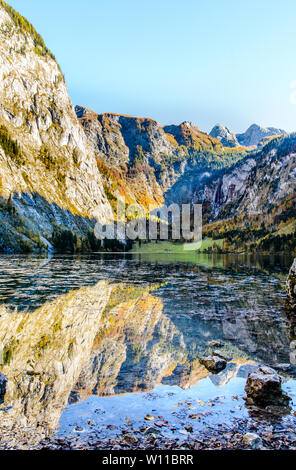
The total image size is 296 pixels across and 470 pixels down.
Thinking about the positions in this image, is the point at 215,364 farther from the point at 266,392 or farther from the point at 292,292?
the point at 292,292

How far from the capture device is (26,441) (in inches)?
289

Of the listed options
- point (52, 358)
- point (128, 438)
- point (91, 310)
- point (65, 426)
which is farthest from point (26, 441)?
point (91, 310)

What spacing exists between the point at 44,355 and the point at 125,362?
4.07 m

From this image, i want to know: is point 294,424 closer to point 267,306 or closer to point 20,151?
point 267,306

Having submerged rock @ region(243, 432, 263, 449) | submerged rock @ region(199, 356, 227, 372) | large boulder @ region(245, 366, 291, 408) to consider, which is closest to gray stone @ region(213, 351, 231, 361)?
submerged rock @ region(199, 356, 227, 372)

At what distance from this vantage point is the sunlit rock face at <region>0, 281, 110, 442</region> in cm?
920

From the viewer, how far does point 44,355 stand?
13977 millimetres

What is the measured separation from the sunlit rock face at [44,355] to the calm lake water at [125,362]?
0.04 meters

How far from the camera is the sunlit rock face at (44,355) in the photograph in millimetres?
9195

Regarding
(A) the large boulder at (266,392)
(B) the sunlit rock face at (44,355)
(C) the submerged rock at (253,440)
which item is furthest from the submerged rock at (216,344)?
(C) the submerged rock at (253,440)

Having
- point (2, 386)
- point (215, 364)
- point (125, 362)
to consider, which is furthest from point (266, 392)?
point (2, 386)

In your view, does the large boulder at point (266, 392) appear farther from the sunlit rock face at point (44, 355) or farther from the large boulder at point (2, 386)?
the large boulder at point (2, 386)
